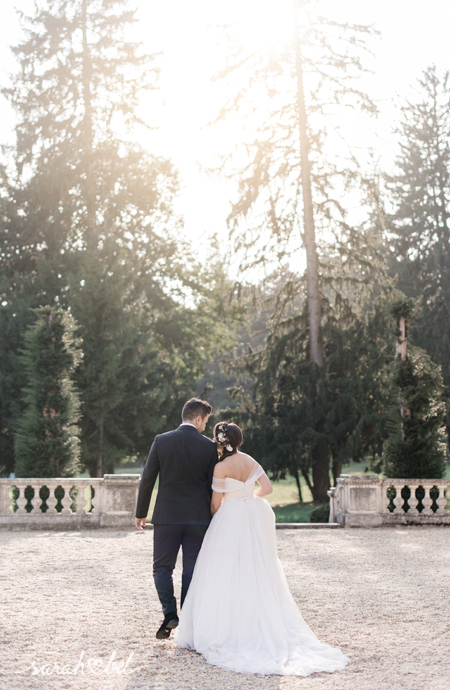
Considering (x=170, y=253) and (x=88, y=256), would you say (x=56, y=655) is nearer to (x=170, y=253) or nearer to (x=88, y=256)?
(x=88, y=256)

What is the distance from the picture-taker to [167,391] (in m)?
24.3

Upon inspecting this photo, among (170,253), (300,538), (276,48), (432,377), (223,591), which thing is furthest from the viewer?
(170,253)

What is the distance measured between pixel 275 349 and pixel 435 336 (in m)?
14.7

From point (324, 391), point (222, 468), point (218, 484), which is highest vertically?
point (324, 391)

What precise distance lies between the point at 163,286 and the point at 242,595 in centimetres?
2303

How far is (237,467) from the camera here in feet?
16.7

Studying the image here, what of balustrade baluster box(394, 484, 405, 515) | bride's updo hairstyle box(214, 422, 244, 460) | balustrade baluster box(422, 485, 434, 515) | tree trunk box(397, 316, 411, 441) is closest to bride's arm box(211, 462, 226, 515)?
bride's updo hairstyle box(214, 422, 244, 460)

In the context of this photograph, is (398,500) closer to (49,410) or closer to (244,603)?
(49,410)

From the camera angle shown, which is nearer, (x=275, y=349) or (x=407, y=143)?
(x=275, y=349)

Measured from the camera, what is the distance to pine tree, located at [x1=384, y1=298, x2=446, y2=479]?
13.0 m

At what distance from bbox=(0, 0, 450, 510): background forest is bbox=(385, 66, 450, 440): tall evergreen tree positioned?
41.3 feet

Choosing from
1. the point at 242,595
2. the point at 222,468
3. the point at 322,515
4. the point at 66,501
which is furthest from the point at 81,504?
the point at 242,595

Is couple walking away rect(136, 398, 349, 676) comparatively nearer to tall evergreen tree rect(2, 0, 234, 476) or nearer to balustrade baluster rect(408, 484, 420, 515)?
balustrade baluster rect(408, 484, 420, 515)

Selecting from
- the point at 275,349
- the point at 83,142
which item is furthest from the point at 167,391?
the point at 83,142
